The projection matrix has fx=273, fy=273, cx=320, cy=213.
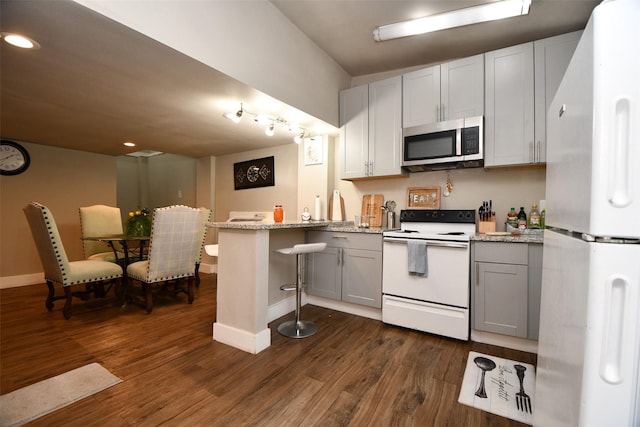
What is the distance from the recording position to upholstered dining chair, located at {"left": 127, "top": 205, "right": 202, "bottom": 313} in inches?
111

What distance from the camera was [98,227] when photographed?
3881mm

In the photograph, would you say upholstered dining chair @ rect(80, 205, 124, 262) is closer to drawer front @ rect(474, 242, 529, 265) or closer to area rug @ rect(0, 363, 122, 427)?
area rug @ rect(0, 363, 122, 427)

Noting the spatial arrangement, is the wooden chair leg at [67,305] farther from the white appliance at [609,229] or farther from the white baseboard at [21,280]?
the white appliance at [609,229]

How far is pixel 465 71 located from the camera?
8.44ft

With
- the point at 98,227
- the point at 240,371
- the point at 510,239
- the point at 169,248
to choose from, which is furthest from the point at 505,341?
the point at 98,227

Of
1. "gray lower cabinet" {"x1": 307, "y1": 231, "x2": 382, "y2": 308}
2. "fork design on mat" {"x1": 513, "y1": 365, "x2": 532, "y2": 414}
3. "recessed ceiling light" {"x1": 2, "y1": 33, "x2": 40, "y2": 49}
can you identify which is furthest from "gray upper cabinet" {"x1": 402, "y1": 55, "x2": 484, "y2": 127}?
"recessed ceiling light" {"x1": 2, "y1": 33, "x2": 40, "y2": 49}

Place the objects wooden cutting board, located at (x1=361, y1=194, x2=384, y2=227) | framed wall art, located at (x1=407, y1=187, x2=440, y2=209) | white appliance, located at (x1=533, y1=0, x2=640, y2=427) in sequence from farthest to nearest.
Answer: wooden cutting board, located at (x1=361, y1=194, x2=384, y2=227)
framed wall art, located at (x1=407, y1=187, x2=440, y2=209)
white appliance, located at (x1=533, y1=0, x2=640, y2=427)

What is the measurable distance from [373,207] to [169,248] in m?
2.33

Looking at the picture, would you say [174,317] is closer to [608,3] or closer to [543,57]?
[608,3]

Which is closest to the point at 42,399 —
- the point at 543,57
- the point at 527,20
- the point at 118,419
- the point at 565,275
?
the point at 118,419

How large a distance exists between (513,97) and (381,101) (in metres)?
1.20

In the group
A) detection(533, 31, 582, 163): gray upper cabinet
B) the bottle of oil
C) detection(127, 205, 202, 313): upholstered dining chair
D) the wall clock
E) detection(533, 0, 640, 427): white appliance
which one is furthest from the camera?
the wall clock

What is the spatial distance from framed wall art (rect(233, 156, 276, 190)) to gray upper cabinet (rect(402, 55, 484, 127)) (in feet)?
6.99

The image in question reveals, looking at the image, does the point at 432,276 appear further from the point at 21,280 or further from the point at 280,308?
the point at 21,280
